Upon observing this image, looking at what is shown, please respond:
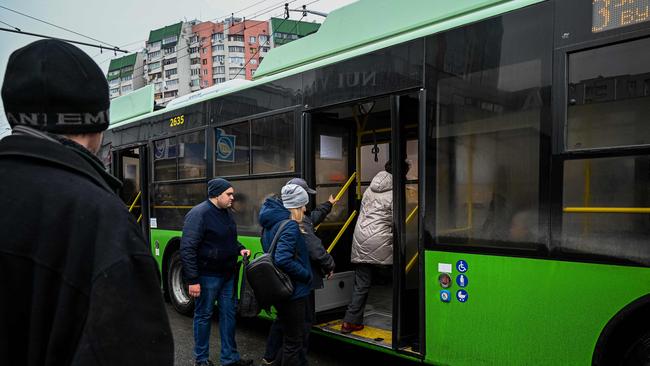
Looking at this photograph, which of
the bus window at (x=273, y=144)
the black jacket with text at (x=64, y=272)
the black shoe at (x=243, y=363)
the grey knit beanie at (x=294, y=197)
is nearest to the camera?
the black jacket with text at (x=64, y=272)

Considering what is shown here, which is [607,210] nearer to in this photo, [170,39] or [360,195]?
[360,195]

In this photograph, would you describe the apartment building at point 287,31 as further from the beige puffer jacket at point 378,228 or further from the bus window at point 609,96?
the bus window at point 609,96

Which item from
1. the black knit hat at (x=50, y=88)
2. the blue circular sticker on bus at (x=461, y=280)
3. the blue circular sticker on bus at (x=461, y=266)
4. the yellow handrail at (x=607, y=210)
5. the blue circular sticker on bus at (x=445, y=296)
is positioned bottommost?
the blue circular sticker on bus at (x=445, y=296)

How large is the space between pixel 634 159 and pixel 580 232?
Answer: 0.53 m

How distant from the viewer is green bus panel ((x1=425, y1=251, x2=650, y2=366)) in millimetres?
2965

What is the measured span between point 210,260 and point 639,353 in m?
3.49

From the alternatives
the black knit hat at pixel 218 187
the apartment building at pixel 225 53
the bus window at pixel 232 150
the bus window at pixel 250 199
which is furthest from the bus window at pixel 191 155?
the apartment building at pixel 225 53

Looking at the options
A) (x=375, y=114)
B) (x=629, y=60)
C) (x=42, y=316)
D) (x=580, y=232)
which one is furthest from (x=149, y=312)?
(x=375, y=114)

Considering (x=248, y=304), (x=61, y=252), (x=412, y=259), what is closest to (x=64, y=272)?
(x=61, y=252)

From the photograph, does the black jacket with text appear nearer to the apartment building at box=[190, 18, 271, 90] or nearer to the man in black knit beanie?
the man in black knit beanie

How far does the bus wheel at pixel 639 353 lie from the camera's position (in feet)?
9.37

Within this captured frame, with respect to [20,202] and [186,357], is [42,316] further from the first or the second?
[186,357]

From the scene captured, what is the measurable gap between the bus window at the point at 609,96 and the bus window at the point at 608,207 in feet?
0.46

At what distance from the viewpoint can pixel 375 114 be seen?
582 cm
